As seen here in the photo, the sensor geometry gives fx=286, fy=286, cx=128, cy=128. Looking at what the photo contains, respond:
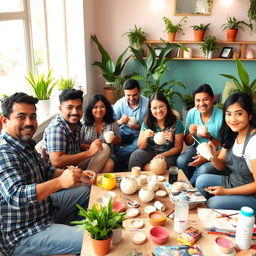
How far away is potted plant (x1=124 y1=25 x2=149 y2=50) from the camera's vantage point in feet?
14.9

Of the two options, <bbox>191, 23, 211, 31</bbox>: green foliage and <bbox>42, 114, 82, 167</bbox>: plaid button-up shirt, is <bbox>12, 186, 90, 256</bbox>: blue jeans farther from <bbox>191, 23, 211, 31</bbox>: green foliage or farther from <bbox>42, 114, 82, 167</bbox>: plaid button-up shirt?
<bbox>191, 23, 211, 31</bbox>: green foliage

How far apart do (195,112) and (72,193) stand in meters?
1.40

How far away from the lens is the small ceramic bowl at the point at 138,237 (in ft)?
4.26

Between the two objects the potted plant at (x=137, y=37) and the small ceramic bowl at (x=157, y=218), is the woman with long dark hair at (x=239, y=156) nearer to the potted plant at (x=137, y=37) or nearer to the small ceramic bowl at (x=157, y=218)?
the small ceramic bowl at (x=157, y=218)

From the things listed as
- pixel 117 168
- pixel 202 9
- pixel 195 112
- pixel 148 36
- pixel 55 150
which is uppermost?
pixel 202 9

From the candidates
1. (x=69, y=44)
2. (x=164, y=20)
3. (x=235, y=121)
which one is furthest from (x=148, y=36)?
(x=235, y=121)

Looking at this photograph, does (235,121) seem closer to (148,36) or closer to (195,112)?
(195,112)

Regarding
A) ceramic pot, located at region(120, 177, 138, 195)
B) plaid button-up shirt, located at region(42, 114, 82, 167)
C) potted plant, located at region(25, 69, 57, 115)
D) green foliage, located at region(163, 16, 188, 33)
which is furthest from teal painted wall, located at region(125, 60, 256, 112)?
ceramic pot, located at region(120, 177, 138, 195)

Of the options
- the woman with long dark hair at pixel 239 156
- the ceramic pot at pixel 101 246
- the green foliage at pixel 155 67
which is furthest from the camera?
the green foliage at pixel 155 67

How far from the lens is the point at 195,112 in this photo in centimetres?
274

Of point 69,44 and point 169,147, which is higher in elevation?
point 69,44

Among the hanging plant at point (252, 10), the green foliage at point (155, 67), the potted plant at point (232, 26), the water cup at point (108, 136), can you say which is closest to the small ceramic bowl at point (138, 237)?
the water cup at point (108, 136)

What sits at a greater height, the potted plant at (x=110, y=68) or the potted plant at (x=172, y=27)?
the potted plant at (x=172, y=27)

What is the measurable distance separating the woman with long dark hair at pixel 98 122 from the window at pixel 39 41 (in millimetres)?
894
